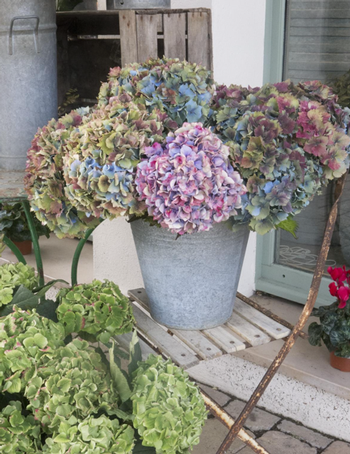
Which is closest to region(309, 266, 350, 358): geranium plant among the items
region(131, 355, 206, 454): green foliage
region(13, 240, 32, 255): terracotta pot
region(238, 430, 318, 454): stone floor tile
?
region(238, 430, 318, 454): stone floor tile

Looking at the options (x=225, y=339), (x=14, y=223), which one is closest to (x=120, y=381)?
(x=225, y=339)

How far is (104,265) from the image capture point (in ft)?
9.63

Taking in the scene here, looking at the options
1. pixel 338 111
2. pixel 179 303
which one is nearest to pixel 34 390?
pixel 179 303

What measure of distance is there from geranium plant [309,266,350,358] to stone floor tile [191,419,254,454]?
49 cm

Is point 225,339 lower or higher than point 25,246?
higher

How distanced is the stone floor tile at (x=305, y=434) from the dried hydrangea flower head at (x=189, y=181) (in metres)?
1.38

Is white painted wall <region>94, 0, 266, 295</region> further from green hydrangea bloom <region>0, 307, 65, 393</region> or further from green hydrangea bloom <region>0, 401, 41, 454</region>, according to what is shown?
green hydrangea bloom <region>0, 401, 41, 454</region>

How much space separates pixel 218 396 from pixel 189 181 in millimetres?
1629

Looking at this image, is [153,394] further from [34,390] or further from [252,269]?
[252,269]

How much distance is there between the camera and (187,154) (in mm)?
1221

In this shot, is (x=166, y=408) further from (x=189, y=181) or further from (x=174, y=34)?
(x=174, y=34)

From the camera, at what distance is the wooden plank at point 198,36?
188 cm

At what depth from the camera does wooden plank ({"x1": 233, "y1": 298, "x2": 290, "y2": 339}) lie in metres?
1.55

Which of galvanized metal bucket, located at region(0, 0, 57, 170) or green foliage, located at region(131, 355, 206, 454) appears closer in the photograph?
green foliage, located at region(131, 355, 206, 454)
